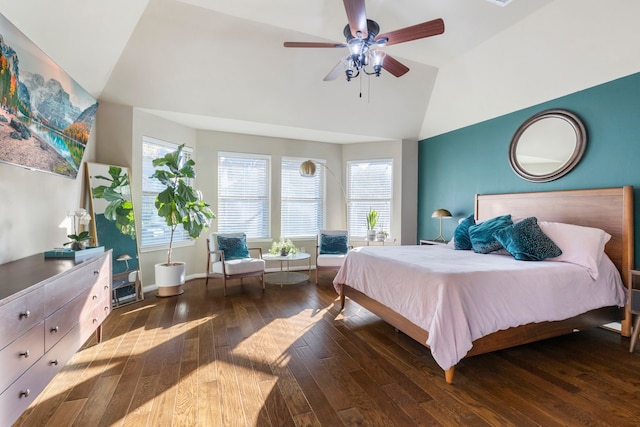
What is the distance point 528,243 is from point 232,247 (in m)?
3.99

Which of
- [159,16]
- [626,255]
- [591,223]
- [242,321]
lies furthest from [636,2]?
[242,321]

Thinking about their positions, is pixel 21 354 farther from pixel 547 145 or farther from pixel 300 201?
pixel 547 145

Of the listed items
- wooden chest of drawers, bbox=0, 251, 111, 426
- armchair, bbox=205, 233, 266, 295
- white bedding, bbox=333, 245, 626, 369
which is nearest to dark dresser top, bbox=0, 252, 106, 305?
wooden chest of drawers, bbox=0, 251, 111, 426

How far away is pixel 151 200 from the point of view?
4.83 m

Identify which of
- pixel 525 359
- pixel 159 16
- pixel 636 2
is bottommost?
pixel 525 359

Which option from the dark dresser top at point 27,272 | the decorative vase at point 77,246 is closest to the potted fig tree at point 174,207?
the decorative vase at point 77,246

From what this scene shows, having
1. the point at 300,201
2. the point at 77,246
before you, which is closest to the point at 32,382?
the point at 77,246

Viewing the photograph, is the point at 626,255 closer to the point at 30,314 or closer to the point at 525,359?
the point at 525,359

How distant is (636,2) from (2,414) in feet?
17.4

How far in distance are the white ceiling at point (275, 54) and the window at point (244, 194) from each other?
71cm

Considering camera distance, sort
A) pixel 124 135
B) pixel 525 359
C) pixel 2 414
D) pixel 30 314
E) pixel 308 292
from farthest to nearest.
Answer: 1. pixel 308 292
2. pixel 124 135
3. pixel 525 359
4. pixel 30 314
5. pixel 2 414

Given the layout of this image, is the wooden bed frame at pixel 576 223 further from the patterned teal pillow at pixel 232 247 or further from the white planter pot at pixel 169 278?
the white planter pot at pixel 169 278

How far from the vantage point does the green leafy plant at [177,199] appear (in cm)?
423

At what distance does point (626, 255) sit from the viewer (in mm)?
3139
